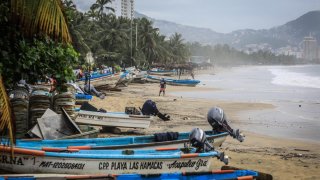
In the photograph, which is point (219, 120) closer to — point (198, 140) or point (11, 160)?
point (198, 140)

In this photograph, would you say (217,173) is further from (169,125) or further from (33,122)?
(169,125)

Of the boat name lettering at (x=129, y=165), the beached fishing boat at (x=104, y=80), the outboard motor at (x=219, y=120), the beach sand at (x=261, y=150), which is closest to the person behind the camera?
the boat name lettering at (x=129, y=165)

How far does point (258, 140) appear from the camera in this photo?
1725 centimetres

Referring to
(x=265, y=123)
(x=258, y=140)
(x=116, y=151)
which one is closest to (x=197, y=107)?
(x=265, y=123)

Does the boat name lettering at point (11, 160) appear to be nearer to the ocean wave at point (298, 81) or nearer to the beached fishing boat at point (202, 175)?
the beached fishing boat at point (202, 175)

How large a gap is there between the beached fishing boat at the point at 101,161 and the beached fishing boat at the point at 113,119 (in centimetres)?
543

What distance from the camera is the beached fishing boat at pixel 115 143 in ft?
34.1

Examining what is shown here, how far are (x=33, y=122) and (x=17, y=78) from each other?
334cm

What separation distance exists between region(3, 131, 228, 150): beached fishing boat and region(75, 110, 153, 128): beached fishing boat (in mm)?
3757

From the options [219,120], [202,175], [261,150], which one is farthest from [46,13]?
[261,150]

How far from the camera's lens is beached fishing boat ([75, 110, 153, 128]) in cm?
1572

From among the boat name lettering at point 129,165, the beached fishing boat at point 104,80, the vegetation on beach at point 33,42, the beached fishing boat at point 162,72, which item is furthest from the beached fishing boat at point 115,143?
the beached fishing boat at point 162,72

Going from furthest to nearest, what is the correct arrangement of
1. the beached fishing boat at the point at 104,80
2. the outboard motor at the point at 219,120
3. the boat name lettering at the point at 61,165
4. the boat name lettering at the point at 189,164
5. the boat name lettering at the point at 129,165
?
the beached fishing boat at the point at 104,80
the outboard motor at the point at 219,120
the boat name lettering at the point at 189,164
the boat name lettering at the point at 129,165
the boat name lettering at the point at 61,165

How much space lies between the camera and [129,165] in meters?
9.44
